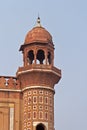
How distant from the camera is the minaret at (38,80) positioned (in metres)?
23.7

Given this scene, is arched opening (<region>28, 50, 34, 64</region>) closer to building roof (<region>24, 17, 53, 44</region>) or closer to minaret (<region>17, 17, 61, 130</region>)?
minaret (<region>17, 17, 61, 130</region>)

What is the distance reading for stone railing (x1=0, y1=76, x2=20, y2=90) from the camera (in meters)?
24.5

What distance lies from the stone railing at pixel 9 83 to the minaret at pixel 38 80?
22 centimetres

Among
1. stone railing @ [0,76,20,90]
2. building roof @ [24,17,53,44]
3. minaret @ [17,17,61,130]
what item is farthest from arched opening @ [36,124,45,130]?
building roof @ [24,17,53,44]

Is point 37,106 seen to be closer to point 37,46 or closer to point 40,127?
point 40,127

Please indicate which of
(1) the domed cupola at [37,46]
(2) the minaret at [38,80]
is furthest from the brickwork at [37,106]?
(1) the domed cupola at [37,46]

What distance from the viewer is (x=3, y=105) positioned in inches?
954

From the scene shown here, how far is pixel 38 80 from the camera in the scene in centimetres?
2414

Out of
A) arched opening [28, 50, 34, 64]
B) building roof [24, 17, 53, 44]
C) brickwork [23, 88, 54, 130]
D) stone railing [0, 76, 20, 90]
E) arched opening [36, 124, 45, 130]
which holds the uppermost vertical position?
building roof [24, 17, 53, 44]

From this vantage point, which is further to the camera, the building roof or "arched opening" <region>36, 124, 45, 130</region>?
the building roof

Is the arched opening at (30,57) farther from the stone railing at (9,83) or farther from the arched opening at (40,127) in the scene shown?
the arched opening at (40,127)

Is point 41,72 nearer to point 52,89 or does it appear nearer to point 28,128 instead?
point 52,89

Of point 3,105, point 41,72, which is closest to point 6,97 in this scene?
point 3,105

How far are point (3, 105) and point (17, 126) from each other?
108 centimetres
